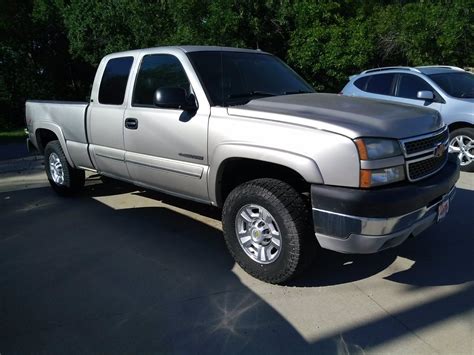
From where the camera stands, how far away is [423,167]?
3271mm

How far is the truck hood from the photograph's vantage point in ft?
9.87

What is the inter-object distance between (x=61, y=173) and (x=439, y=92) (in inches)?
232

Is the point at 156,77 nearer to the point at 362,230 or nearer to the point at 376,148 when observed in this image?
the point at 376,148

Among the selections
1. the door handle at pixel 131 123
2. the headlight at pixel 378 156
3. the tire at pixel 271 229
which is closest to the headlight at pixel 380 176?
the headlight at pixel 378 156

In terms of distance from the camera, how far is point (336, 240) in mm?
3035

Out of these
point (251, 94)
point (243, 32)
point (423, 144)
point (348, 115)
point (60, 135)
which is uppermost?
point (243, 32)

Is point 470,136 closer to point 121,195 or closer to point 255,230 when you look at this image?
point 255,230

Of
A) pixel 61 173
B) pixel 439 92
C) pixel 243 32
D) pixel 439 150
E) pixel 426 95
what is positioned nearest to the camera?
pixel 439 150

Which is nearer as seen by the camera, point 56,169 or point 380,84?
point 56,169

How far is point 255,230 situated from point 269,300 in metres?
0.56

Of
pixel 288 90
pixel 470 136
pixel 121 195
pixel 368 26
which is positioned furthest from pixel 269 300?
pixel 368 26

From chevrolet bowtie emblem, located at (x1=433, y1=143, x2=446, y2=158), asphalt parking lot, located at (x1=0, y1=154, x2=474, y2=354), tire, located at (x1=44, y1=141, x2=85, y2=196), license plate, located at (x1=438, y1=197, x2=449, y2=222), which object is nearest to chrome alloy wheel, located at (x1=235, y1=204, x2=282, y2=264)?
asphalt parking lot, located at (x1=0, y1=154, x2=474, y2=354)

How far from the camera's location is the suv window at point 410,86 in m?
7.24

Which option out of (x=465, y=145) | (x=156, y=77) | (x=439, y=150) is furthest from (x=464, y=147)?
(x=156, y=77)
